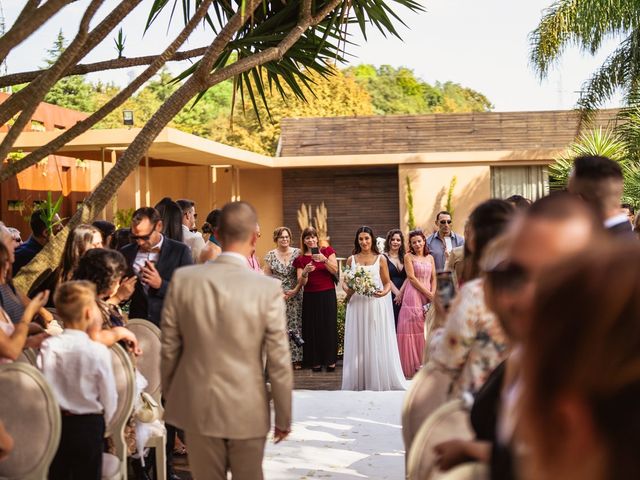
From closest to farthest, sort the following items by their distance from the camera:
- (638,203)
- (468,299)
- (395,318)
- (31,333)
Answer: (468,299), (31,333), (395,318), (638,203)

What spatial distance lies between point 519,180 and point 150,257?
69.5ft

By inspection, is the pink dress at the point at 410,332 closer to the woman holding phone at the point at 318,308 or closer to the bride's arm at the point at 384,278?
the bride's arm at the point at 384,278

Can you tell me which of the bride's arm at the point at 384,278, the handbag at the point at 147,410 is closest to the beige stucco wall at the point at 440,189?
the bride's arm at the point at 384,278

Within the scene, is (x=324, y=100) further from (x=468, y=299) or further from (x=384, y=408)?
(x=468, y=299)

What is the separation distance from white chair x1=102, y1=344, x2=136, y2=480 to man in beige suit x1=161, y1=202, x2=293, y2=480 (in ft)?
2.62

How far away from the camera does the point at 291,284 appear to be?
14398 mm

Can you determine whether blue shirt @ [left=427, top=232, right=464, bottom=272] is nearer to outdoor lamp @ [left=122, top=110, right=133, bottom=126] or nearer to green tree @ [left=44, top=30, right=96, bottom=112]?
outdoor lamp @ [left=122, top=110, right=133, bottom=126]

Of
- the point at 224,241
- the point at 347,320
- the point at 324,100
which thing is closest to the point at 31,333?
the point at 224,241

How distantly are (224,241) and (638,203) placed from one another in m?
14.7

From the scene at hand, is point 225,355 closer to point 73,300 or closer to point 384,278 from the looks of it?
point 73,300

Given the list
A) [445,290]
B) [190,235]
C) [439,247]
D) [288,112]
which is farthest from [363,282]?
[288,112]

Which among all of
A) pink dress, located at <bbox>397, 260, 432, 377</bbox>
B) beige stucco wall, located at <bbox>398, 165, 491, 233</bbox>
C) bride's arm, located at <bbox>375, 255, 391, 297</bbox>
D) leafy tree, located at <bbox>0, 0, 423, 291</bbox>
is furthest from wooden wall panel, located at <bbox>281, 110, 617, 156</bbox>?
leafy tree, located at <bbox>0, 0, 423, 291</bbox>

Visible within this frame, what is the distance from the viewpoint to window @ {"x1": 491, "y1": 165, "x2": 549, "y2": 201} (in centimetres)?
2753

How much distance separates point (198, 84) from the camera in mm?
8719
